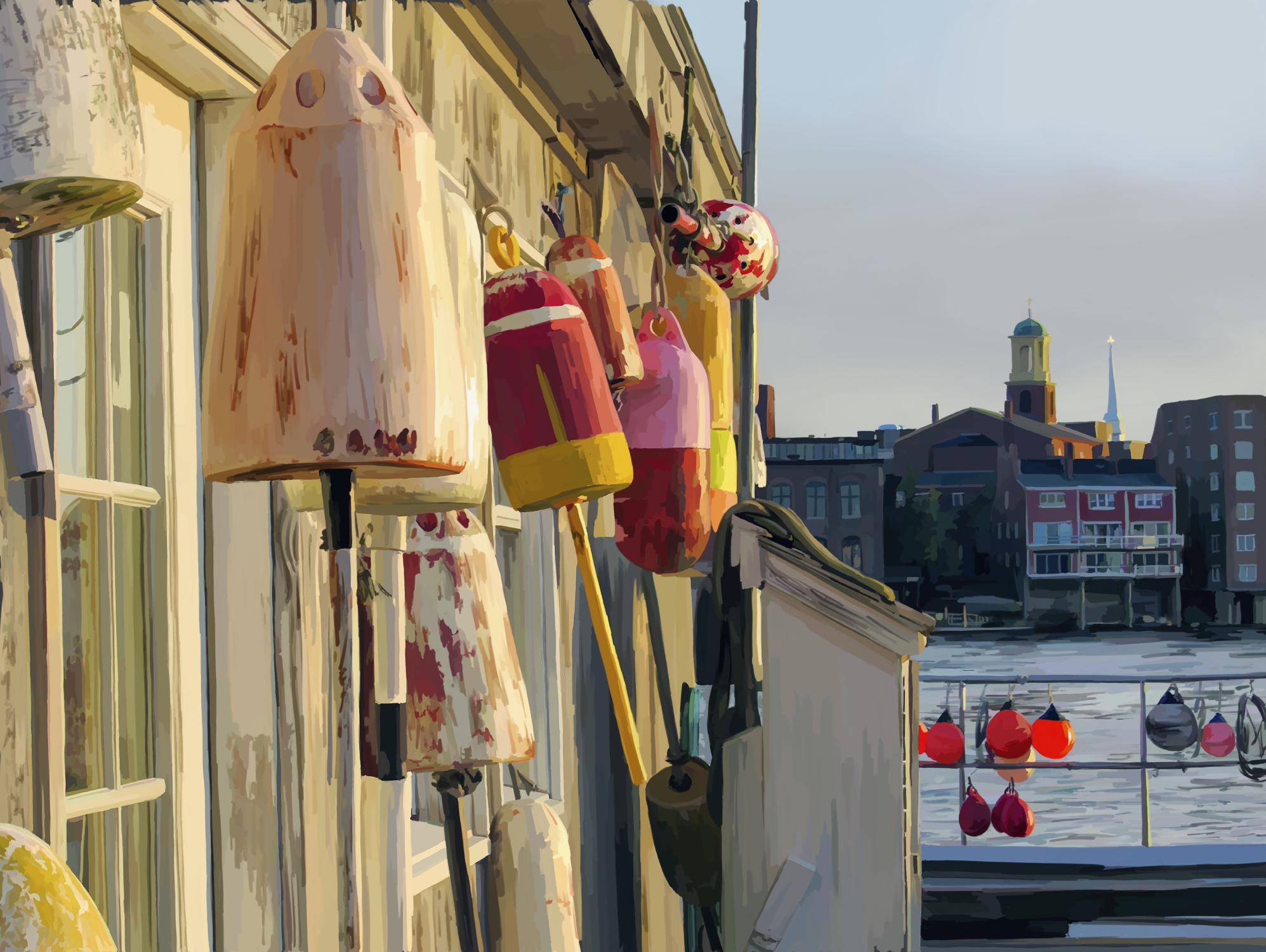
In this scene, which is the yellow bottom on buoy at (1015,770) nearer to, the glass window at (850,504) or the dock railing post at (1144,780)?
the dock railing post at (1144,780)

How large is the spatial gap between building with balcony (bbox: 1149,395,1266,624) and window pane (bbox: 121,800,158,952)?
5892cm

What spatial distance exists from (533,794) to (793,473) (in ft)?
158

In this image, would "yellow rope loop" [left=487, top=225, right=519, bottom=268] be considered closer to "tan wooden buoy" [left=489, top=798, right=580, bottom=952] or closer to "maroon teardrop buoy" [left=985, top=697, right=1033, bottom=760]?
"tan wooden buoy" [left=489, top=798, right=580, bottom=952]

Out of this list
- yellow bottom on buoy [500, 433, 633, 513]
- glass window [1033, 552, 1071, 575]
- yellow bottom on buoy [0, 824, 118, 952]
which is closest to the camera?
yellow bottom on buoy [0, 824, 118, 952]

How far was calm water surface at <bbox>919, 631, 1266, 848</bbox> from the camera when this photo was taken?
15.3 meters

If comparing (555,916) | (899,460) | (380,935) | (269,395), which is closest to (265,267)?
(269,395)

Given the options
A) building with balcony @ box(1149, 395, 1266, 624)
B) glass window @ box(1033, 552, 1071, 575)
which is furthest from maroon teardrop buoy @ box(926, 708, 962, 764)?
building with balcony @ box(1149, 395, 1266, 624)

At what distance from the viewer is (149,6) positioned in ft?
3.93

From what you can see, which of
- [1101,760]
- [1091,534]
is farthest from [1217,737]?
[1091,534]

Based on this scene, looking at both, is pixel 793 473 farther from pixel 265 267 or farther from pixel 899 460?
pixel 265 267

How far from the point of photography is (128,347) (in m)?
1.29

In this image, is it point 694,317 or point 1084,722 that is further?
point 1084,722

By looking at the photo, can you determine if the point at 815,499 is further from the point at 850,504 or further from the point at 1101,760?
the point at 1101,760

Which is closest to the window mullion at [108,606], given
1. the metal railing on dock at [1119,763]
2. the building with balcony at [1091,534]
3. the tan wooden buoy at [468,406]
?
the tan wooden buoy at [468,406]
